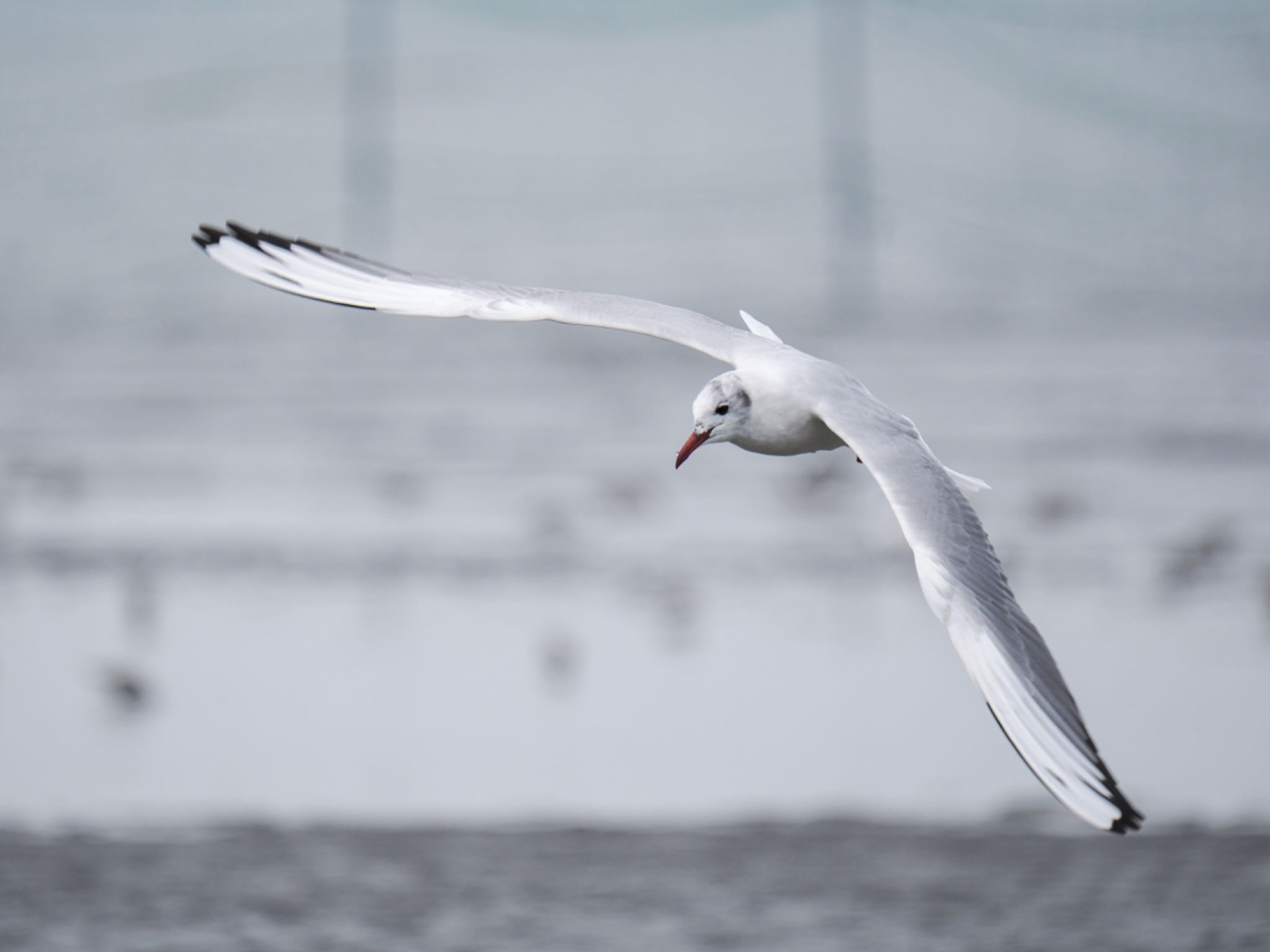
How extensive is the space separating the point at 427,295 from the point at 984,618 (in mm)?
1891

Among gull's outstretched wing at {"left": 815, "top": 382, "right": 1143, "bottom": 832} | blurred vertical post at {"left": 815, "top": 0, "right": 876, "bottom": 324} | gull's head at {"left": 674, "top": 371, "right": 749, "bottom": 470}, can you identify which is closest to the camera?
gull's outstretched wing at {"left": 815, "top": 382, "right": 1143, "bottom": 832}

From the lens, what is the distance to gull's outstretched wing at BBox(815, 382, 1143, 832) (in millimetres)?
3801

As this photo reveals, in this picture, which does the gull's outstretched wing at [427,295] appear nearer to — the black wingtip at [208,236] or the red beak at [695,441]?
the black wingtip at [208,236]

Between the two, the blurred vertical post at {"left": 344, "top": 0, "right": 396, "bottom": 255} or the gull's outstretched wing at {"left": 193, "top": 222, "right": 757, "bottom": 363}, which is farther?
the blurred vertical post at {"left": 344, "top": 0, "right": 396, "bottom": 255}

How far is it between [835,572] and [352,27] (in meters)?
19.4

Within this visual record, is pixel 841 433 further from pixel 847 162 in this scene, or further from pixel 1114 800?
pixel 847 162

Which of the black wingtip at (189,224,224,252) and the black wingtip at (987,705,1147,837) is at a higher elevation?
the black wingtip at (189,224,224,252)

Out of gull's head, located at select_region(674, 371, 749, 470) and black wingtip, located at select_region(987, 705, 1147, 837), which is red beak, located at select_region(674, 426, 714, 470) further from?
black wingtip, located at select_region(987, 705, 1147, 837)

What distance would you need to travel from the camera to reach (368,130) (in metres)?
25.6

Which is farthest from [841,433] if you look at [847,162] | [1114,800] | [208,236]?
[847,162]

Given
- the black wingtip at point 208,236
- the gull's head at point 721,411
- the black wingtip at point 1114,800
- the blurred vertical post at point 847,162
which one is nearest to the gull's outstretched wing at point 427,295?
the black wingtip at point 208,236

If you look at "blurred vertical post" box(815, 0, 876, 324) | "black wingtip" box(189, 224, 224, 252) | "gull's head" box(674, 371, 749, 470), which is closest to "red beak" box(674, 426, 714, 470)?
"gull's head" box(674, 371, 749, 470)

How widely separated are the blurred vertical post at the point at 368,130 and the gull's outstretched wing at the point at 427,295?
60.7 ft

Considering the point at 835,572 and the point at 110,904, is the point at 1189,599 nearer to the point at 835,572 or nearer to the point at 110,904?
the point at 835,572
